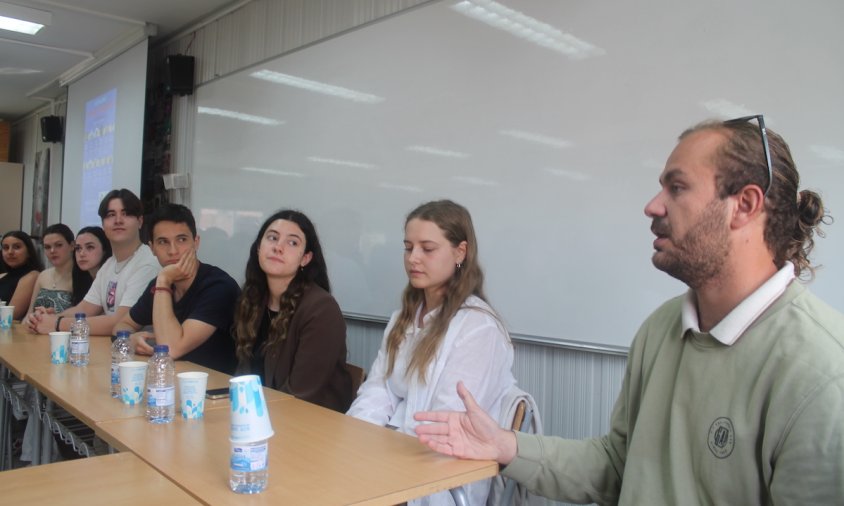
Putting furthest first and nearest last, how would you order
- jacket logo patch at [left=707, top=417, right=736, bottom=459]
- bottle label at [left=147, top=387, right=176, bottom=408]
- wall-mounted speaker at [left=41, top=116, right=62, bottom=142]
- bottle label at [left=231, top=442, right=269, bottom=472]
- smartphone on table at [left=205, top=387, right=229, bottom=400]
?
wall-mounted speaker at [left=41, top=116, right=62, bottom=142], smartphone on table at [left=205, top=387, right=229, bottom=400], bottle label at [left=147, top=387, right=176, bottom=408], bottle label at [left=231, top=442, right=269, bottom=472], jacket logo patch at [left=707, top=417, right=736, bottom=459]

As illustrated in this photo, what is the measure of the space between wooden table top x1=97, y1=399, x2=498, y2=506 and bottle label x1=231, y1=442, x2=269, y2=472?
5 cm

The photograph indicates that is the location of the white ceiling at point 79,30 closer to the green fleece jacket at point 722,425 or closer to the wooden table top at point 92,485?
the wooden table top at point 92,485

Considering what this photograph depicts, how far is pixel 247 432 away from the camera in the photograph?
1.12 meters

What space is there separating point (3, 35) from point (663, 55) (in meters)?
5.79

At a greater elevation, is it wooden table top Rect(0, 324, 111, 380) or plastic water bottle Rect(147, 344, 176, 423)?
plastic water bottle Rect(147, 344, 176, 423)

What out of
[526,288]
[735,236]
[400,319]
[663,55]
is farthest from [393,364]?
[663,55]

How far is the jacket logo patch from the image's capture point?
1.03 m

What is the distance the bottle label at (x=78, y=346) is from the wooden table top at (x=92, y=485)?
119cm

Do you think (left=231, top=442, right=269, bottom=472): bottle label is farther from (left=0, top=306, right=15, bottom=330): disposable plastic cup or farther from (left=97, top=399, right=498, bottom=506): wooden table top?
(left=0, top=306, right=15, bottom=330): disposable plastic cup

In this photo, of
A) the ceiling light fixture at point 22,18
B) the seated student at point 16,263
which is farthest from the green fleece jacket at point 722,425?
the ceiling light fixture at point 22,18

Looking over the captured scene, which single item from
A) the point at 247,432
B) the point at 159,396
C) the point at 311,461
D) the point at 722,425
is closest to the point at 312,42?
the point at 159,396

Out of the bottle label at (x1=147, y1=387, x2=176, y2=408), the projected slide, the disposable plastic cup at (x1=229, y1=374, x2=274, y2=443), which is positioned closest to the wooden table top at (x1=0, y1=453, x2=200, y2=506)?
the disposable plastic cup at (x1=229, y1=374, x2=274, y2=443)

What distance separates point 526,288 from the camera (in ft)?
8.73

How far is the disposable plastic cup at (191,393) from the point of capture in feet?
5.43
